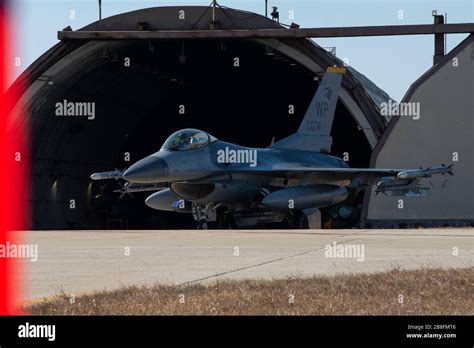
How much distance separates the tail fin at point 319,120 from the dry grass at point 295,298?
24.6m

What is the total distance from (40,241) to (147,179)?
8.54 m

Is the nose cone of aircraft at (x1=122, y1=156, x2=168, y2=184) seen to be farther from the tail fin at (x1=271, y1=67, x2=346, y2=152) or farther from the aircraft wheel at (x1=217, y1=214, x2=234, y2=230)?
the tail fin at (x1=271, y1=67, x2=346, y2=152)

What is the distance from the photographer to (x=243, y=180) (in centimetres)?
3117

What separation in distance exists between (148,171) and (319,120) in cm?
1010

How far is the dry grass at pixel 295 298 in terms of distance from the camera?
8.08 meters

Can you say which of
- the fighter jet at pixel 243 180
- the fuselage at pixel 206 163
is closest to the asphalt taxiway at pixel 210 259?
the fuselage at pixel 206 163

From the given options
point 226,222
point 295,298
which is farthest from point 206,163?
point 295,298

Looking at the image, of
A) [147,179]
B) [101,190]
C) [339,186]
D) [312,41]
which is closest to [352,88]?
[312,41]

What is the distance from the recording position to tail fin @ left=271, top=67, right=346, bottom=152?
3497 cm

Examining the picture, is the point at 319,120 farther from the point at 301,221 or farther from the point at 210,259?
the point at 210,259

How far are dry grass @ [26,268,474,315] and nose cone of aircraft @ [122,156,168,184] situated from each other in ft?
58.0

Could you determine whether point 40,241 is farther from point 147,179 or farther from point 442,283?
point 442,283

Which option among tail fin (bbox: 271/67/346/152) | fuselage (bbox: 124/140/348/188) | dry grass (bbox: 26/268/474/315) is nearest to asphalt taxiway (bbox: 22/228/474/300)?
dry grass (bbox: 26/268/474/315)
